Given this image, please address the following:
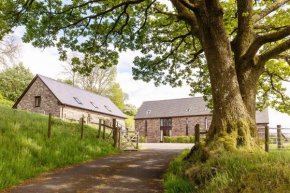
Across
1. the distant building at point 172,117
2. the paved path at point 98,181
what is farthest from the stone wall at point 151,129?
the paved path at point 98,181

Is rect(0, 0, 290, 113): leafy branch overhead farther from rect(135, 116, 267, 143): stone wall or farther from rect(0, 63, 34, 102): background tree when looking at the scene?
rect(0, 63, 34, 102): background tree

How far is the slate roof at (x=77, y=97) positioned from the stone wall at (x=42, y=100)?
0.65 meters

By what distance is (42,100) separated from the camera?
29.3 m

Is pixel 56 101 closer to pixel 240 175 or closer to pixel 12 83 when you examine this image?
pixel 12 83

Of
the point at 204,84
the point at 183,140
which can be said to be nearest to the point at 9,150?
the point at 204,84

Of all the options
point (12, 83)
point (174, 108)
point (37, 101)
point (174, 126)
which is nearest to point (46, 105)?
point (37, 101)

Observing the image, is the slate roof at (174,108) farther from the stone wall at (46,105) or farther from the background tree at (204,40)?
the background tree at (204,40)

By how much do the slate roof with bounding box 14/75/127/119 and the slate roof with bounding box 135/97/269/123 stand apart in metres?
9.79

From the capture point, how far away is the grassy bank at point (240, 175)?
3.83 m

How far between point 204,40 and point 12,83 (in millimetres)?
44562

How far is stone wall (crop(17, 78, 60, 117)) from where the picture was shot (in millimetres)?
28297

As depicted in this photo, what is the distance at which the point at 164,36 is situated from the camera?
14.4 metres

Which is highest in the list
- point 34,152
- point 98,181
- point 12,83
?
point 12,83

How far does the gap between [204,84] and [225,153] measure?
1084 cm
